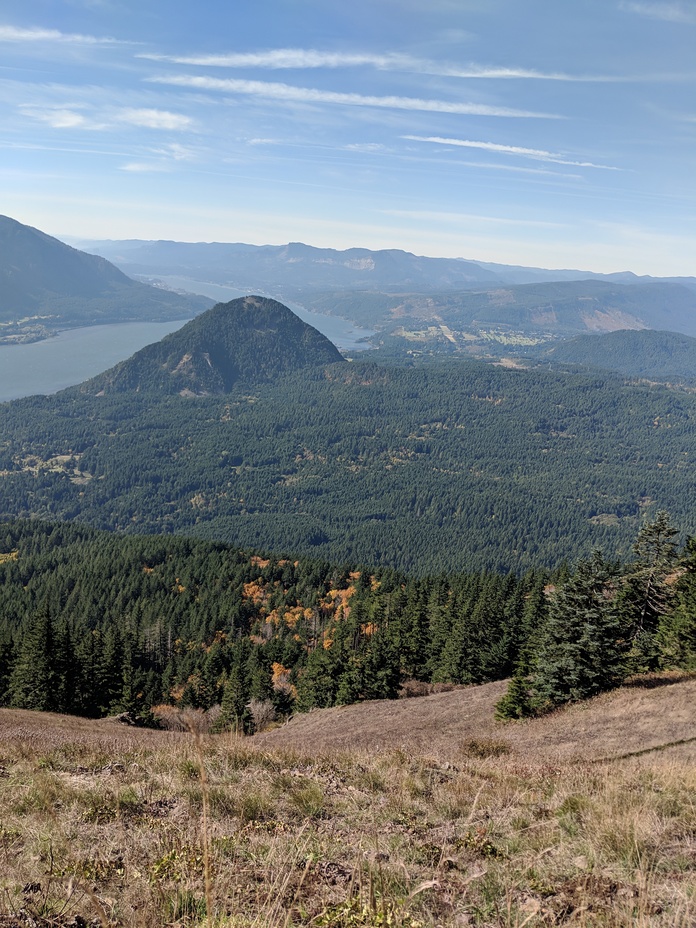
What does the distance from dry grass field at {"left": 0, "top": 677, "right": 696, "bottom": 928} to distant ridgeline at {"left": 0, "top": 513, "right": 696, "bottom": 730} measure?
7.33m

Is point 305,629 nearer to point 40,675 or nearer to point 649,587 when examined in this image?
point 40,675

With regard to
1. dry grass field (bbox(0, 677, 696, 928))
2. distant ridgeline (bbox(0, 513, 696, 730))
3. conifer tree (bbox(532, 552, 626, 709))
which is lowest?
distant ridgeline (bbox(0, 513, 696, 730))

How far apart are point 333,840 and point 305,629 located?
74.0m

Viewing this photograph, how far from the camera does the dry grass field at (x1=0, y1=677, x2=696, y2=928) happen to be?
15.6 feet

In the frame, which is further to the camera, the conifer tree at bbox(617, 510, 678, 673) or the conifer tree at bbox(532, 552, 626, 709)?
the conifer tree at bbox(617, 510, 678, 673)

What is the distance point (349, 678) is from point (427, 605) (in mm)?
19605

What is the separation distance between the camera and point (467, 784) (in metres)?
9.73

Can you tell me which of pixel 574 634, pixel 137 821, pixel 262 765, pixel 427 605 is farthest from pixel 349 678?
pixel 137 821

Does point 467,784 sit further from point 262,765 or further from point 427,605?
point 427,605

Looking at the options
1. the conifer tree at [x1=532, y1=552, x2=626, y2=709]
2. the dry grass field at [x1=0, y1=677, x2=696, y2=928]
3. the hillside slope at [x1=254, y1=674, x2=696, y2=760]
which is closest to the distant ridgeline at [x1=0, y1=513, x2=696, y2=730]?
the conifer tree at [x1=532, y1=552, x2=626, y2=709]

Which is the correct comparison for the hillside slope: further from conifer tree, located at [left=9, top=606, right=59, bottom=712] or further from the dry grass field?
conifer tree, located at [left=9, top=606, right=59, bottom=712]

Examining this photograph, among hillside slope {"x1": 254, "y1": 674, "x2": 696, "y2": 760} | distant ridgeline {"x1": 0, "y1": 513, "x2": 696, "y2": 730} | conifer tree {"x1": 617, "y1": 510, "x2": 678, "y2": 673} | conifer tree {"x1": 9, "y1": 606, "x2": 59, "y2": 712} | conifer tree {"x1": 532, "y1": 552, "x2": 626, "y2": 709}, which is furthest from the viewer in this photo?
conifer tree {"x1": 9, "y1": 606, "x2": 59, "y2": 712}

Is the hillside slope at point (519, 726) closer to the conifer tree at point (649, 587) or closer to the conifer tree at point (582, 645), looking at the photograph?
the conifer tree at point (582, 645)

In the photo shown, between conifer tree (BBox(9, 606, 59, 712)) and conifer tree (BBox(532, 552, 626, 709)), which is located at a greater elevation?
conifer tree (BBox(532, 552, 626, 709))
